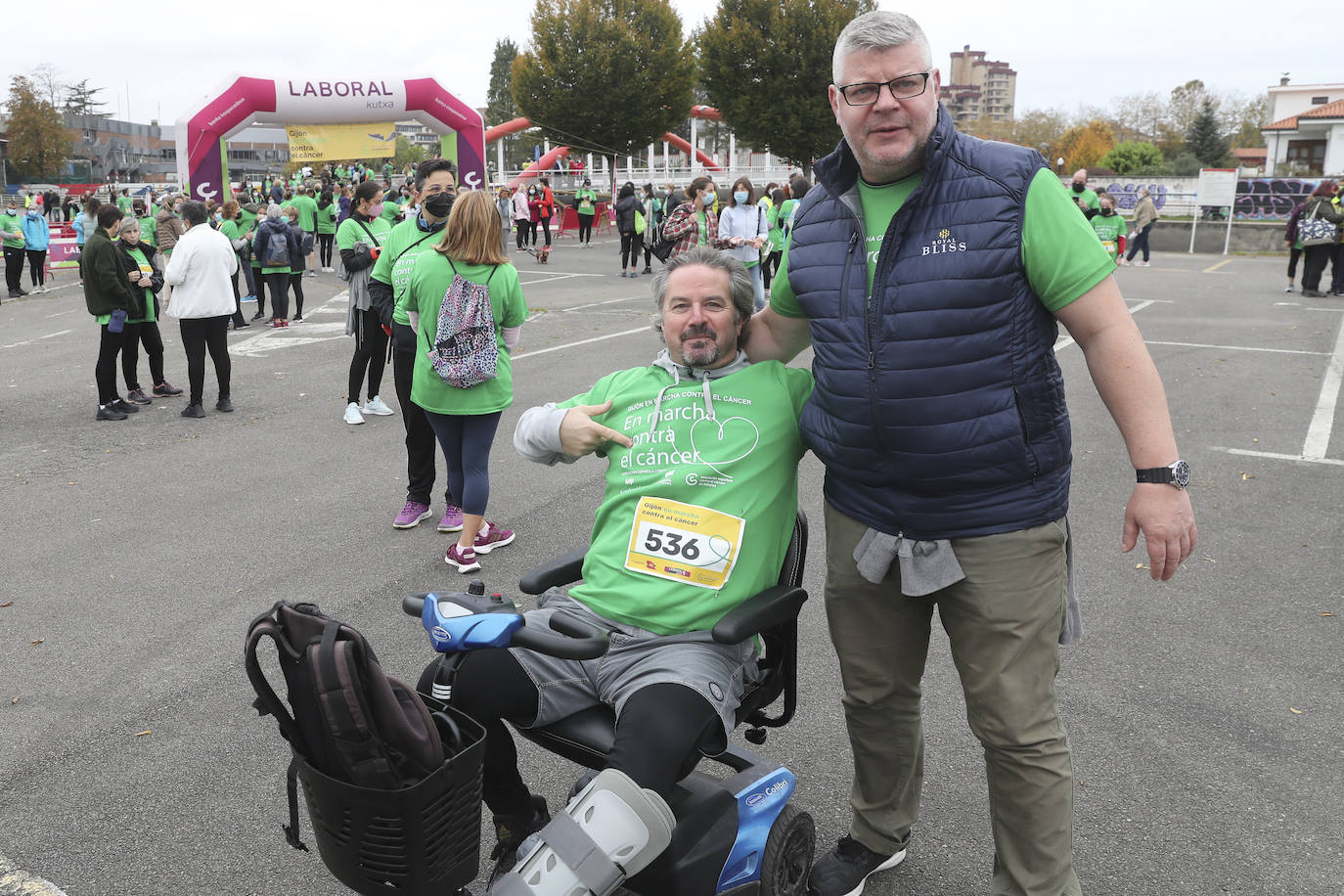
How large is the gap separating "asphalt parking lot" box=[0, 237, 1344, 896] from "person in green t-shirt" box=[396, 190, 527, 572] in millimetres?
464

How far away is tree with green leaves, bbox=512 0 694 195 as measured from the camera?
49.4 m

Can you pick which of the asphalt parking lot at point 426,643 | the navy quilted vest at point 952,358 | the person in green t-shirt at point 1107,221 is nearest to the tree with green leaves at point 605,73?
the person in green t-shirt at point 1107,221

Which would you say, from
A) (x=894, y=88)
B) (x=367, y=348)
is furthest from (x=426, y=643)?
(x=367, y=348)

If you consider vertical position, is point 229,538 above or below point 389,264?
below

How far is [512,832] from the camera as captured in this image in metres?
2.65

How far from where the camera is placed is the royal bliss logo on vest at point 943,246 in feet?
7.43

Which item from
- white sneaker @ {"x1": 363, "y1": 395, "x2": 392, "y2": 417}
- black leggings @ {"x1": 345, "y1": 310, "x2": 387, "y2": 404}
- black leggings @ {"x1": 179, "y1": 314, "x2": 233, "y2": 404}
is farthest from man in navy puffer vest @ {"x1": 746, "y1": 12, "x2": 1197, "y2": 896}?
black leggings @ {"x1": 179, "y1": 314, "x2": 233, "y2": 404}

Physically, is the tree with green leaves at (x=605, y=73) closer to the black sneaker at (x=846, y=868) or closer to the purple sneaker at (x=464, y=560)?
the purple sneaker at (x=464, y=560)

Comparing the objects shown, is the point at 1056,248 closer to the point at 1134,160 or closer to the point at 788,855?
the point at 788,855

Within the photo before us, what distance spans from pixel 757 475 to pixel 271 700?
1290mm

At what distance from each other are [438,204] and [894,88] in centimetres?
407

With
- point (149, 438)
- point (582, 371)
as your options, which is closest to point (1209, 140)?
point (582, 371)

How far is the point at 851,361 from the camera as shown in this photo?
2.39 metres

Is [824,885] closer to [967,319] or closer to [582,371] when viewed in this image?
[967,319]
